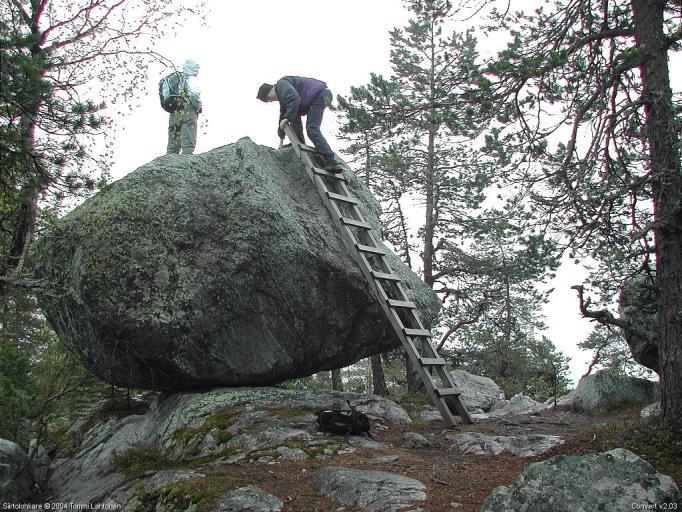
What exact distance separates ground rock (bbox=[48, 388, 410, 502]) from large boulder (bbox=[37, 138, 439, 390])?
49 cm

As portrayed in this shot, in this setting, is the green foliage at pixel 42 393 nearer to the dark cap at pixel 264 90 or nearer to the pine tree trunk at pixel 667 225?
the dark cap at pixel 264 90

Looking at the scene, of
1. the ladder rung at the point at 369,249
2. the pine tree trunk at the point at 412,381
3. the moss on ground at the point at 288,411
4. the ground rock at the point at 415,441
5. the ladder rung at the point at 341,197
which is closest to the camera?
the ground rock at the point at 415,441

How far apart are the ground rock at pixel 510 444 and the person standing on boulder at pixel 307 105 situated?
207 inches

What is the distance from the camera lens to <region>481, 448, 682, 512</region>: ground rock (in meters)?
3.55

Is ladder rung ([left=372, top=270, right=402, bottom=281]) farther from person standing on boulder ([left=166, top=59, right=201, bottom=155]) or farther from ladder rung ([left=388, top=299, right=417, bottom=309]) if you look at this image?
person standing on boulder ([left=166, top=59, right=201, bottom=155])

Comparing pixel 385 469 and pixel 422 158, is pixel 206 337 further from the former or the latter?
pixel 422 158

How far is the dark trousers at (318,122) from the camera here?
32.0 ft

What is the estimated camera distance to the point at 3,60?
5.64 m

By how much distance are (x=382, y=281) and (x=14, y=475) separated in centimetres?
612

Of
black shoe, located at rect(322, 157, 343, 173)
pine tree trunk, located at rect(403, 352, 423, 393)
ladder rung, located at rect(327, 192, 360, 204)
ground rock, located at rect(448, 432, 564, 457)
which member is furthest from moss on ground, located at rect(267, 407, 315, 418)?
pine tree trunk, located at rect(403, 352, 423, 393)

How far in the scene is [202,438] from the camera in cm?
706

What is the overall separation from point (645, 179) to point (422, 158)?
15.8 meters

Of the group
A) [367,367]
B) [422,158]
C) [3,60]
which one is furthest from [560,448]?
[367,367]

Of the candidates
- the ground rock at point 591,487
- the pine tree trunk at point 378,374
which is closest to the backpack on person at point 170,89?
the ground rock at point 591,487
